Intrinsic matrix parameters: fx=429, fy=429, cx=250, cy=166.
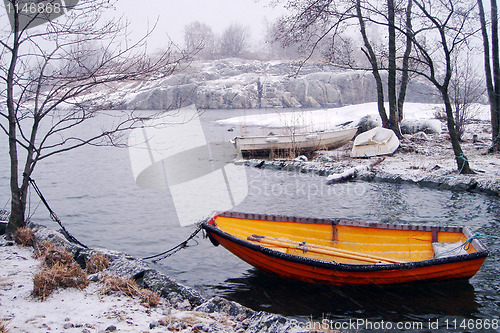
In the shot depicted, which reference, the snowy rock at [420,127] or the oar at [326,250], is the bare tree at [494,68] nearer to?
the snowy rock at [420,127]

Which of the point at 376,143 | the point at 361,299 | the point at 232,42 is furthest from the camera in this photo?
the point at 232,42

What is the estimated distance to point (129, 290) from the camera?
199 inches

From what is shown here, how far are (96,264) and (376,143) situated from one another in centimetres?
1360

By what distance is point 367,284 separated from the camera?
630cm

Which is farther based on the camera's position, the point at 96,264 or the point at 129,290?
the point at 96,264

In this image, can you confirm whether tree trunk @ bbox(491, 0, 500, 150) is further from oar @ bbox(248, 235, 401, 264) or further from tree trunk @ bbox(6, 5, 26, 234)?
tree trunk @ bbox(6, 5, 26, 234)

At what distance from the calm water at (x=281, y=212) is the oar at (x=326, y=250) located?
0.52m

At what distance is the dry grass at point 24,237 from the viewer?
264 inches

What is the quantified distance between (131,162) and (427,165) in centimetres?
1375

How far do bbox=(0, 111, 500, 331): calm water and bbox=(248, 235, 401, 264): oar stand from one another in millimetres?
519

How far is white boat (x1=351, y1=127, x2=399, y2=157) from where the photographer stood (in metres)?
17.2

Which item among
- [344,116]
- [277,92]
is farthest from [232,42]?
[344,116]

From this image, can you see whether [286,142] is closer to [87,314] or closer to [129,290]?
[129,290]

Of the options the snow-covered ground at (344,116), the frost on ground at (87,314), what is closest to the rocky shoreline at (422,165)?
the snow-covered ground at (344,116)
